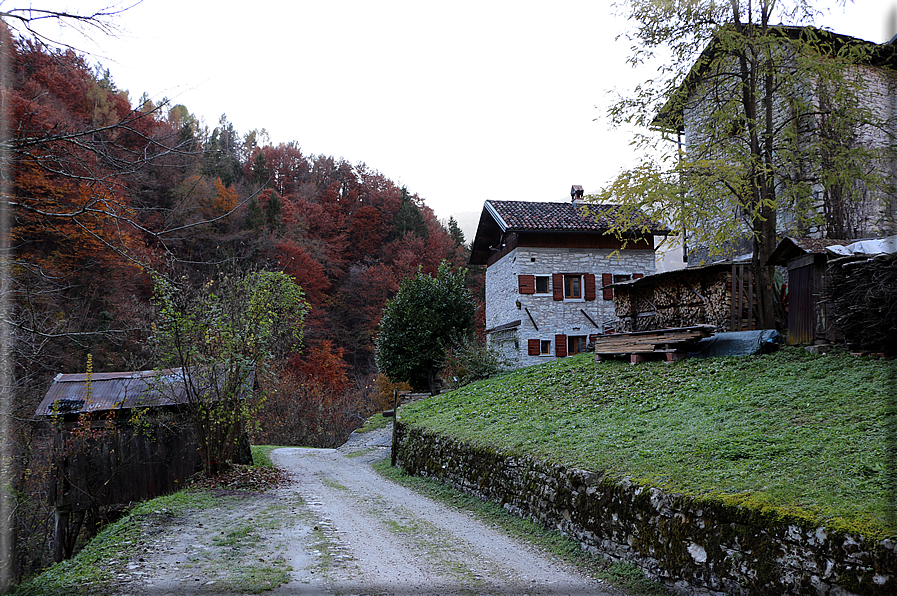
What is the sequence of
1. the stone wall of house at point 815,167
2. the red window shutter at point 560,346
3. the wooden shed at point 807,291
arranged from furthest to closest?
the red window shutter at point 560,346, the stone wall of house at point 815,167, the wooden shed at point 807,291

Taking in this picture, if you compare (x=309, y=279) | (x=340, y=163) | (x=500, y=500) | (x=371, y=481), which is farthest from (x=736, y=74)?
(x=340, y=163)

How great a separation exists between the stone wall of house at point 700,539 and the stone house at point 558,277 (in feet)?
51.7

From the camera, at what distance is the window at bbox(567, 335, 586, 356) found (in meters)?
23.9

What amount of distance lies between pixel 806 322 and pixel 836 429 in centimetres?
579

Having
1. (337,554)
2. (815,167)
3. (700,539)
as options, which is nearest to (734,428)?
(700,539)

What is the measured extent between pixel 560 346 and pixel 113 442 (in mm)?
17147

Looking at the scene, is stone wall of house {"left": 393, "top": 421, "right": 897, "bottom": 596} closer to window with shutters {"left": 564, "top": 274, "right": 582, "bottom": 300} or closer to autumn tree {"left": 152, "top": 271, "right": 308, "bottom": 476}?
autumn tree {"left": 152, "top": 271, "right": 308, "bottom": 476}

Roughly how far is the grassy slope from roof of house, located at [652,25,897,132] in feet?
22.7

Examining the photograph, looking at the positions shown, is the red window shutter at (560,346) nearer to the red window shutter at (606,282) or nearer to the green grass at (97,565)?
the red window shutter at (606,282)

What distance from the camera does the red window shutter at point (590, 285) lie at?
24078 mm

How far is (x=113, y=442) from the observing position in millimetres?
10922

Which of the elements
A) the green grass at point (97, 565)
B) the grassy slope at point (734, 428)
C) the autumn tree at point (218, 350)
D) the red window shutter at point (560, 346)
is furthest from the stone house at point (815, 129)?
the green grass at point (97, 565)

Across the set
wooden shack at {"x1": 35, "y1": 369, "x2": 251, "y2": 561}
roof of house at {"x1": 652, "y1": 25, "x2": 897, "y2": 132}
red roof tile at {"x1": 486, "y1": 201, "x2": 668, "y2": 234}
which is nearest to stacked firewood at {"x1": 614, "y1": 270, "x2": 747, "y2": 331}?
roof of house at {"x1": 652, "y1": 25, "x2": 897, "y2": 132}

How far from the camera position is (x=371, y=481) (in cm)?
1271
